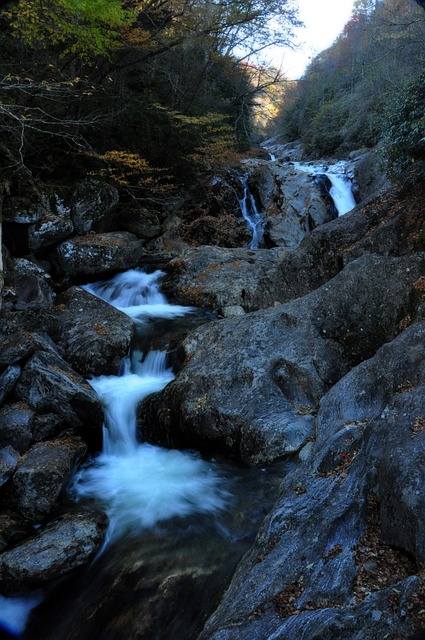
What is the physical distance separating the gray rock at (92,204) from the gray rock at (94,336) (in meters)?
3.53

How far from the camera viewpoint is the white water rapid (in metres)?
5.16

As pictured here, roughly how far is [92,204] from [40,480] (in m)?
8.82

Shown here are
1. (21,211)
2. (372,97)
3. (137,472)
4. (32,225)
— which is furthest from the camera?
(372,97)

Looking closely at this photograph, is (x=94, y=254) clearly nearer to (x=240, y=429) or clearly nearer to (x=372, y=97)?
(x=240, y=429)

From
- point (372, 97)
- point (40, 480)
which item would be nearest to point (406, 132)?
point (40, 480)

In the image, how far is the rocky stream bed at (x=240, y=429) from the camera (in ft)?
8.05

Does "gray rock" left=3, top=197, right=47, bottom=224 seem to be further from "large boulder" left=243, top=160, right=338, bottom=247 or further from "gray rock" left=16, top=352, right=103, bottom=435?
"large boulder" left=243, top=160, right=338, bottom=247

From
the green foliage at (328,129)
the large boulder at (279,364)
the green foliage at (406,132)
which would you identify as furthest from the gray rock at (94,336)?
the green foliage at (328,129)

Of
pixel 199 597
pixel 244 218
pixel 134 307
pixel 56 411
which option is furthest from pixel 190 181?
pixel 199 597

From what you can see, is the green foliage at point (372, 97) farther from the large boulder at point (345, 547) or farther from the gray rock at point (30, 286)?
the gray rock at point (30, 286)

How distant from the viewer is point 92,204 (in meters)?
12.1

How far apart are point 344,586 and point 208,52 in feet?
55.1

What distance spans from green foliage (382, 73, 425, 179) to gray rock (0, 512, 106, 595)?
775 cm

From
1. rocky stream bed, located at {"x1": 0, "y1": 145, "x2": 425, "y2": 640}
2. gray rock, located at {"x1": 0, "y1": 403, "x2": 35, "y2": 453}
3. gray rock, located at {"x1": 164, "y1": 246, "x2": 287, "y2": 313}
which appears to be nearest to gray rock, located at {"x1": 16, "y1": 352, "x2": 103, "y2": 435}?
rocky stream bed, located at {"x1": 0, "y1": 145, "x2": 425, "y2": 640}
